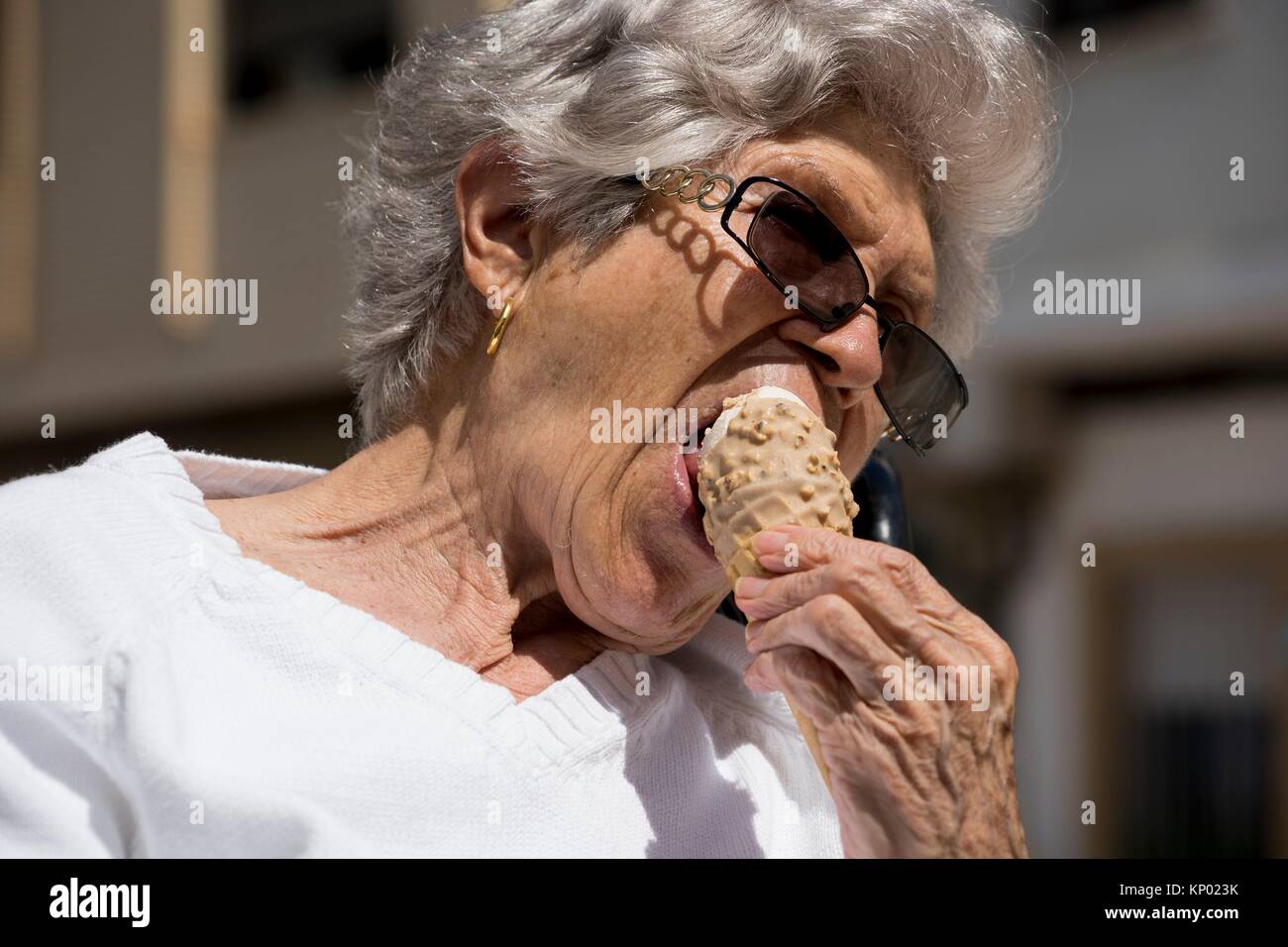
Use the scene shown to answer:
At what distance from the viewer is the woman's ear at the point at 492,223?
2.15 meters

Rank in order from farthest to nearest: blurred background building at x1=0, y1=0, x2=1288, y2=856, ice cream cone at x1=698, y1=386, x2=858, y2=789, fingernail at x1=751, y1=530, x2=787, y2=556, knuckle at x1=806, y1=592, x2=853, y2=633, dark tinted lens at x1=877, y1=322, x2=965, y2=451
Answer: blurred background building at x1=0, y1=0, x2=1288, y2=856 → dark tinted lens at x1=877, y1=322, x2=965, y2=451 → ice cream cone at x1=698, y1=386, x2=858, y2=789 → fingernail at x1=751, y1=530, x2=787, y2=556 → knuckle at x1=806, y1=592, x2=853, y2=633

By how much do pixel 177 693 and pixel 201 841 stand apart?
0.58 ft

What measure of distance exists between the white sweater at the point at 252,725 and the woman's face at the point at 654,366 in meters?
0.18

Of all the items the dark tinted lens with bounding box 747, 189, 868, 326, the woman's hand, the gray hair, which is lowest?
the woman's hand

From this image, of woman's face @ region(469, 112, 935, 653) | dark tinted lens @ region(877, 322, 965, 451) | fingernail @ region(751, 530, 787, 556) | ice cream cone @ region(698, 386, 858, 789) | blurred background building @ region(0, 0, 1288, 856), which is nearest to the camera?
fingernail @ region(751, 530, 787, 556)

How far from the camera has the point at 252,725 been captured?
5.73 feet

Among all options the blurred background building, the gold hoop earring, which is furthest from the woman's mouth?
the blurred background building

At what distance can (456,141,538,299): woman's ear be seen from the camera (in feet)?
7.06

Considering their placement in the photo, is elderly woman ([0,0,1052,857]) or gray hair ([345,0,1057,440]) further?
gray hair ([345,0,1057,440])

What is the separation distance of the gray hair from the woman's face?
7 centimetres

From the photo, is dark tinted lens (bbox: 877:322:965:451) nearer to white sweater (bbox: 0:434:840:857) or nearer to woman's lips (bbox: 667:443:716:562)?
woman's lips (bbox: 667:443:716:562)

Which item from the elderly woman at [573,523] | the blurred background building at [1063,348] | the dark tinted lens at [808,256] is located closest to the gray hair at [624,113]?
the elderly woman at [573,523]

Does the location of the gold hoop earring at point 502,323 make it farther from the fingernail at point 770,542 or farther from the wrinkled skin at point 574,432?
the fingernail at point 770,542
